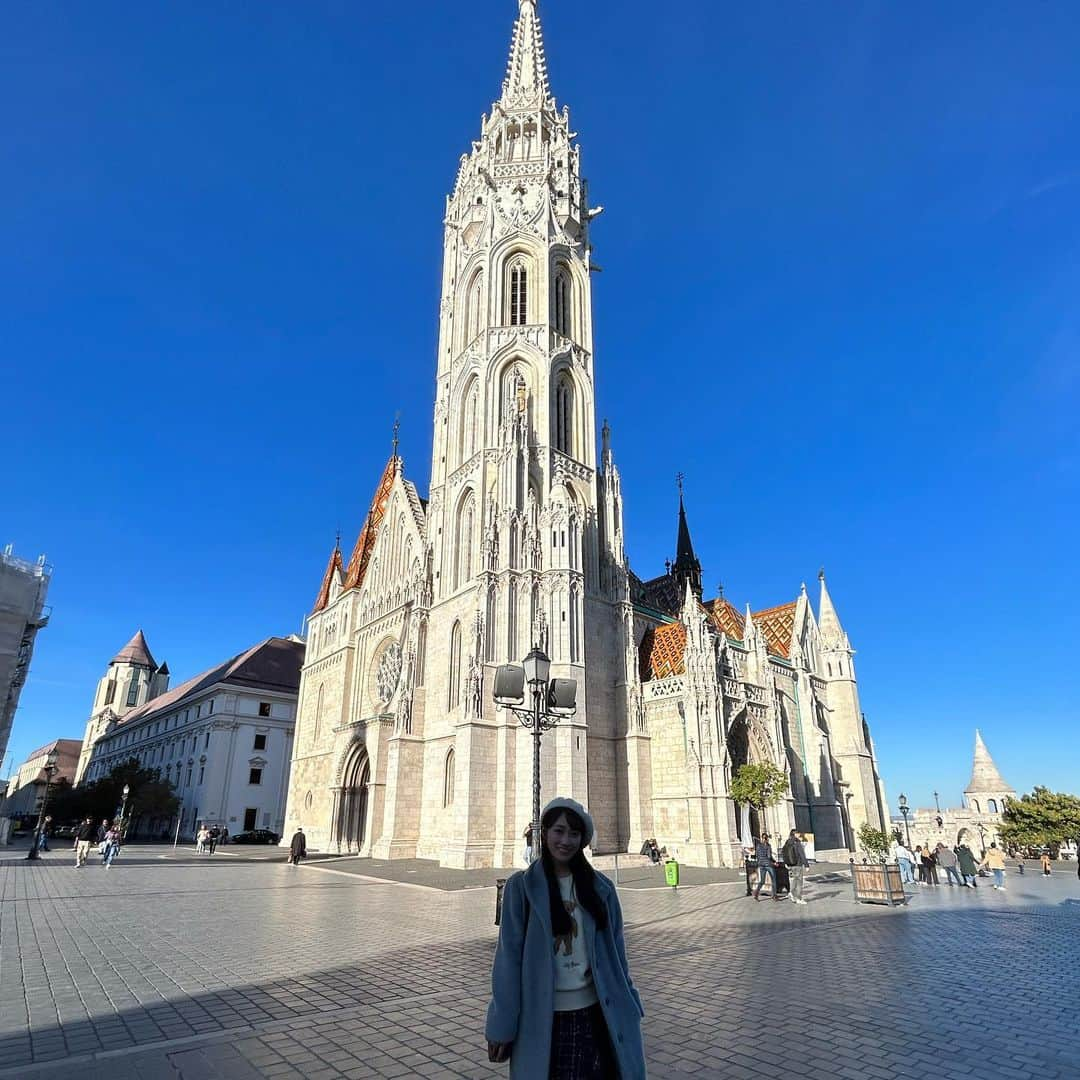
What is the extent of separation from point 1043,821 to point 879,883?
114 ft

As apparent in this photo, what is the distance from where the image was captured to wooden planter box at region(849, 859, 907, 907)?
543 inches

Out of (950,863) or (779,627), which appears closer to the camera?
(950,863)

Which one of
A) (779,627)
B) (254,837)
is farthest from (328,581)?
(779,627)

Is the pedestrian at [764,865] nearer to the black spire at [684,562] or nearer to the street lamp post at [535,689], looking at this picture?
the street lamp post at [535,689]

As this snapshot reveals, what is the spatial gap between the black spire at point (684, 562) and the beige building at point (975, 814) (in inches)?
1335

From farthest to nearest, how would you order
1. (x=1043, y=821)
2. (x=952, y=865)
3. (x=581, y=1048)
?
1. (x=1043, y=821)
2. (x=952, y=865)
3. (x=581, y=1048)

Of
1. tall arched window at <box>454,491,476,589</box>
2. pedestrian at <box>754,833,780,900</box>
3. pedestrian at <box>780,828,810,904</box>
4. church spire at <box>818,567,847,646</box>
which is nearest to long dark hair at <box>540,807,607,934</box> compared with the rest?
pedestrian at <box>780,828,810,904</box>

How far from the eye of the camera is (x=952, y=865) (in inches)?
750

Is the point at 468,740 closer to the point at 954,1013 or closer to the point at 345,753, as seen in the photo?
the point at 345,753

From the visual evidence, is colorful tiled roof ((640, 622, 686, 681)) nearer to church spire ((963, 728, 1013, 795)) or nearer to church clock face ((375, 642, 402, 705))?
church clock face ((375, 642, 402, 705))

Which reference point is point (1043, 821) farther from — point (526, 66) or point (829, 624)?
point (526, 66)

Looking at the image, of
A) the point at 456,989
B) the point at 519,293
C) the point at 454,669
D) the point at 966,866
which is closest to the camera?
the point at 456,989

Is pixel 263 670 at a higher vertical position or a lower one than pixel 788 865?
higher

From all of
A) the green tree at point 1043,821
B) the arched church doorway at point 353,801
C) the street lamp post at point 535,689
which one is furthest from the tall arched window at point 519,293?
the green tree at point 1043,821
